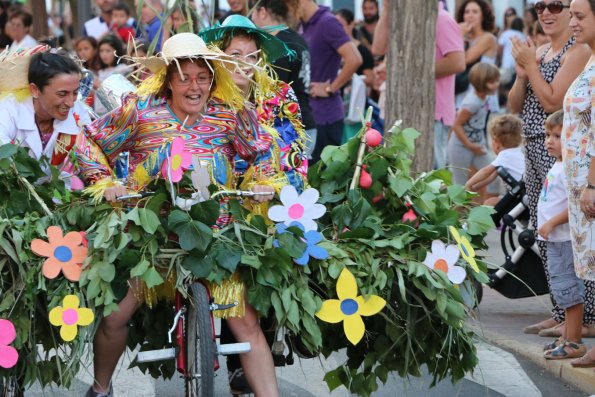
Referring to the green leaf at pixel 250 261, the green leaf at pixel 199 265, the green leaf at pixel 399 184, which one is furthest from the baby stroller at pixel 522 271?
the green leaf at pixel 199 265

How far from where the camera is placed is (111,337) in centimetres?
505

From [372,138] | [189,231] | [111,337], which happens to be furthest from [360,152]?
[111,337]

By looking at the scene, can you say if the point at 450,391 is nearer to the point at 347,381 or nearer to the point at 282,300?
the point at 347,381

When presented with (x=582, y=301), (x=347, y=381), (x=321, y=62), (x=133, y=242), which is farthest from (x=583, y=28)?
(x=321, y=62)

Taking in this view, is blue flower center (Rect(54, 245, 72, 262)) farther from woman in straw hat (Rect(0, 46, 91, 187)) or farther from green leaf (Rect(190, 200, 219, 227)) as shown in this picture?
woman in straw hat (Rect(0, 46, 91, 187))

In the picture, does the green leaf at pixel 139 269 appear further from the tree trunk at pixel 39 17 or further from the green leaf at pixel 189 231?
the tree trunk at pixel 39 17

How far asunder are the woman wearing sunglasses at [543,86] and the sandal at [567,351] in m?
0.55

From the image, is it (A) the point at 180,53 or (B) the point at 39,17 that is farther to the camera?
(B) the point at 39,17

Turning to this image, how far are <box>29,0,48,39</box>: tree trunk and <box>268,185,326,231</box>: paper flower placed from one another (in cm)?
1210

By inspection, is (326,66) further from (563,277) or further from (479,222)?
(479,222)

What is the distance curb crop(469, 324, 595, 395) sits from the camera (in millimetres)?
6363

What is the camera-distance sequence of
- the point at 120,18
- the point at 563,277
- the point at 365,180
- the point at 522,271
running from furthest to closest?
1. the point at 120,18
2. the point at 522,271
3. the point at 563,277
4. the point at 365,180

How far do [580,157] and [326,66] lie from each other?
4615mm

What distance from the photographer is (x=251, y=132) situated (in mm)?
5461
